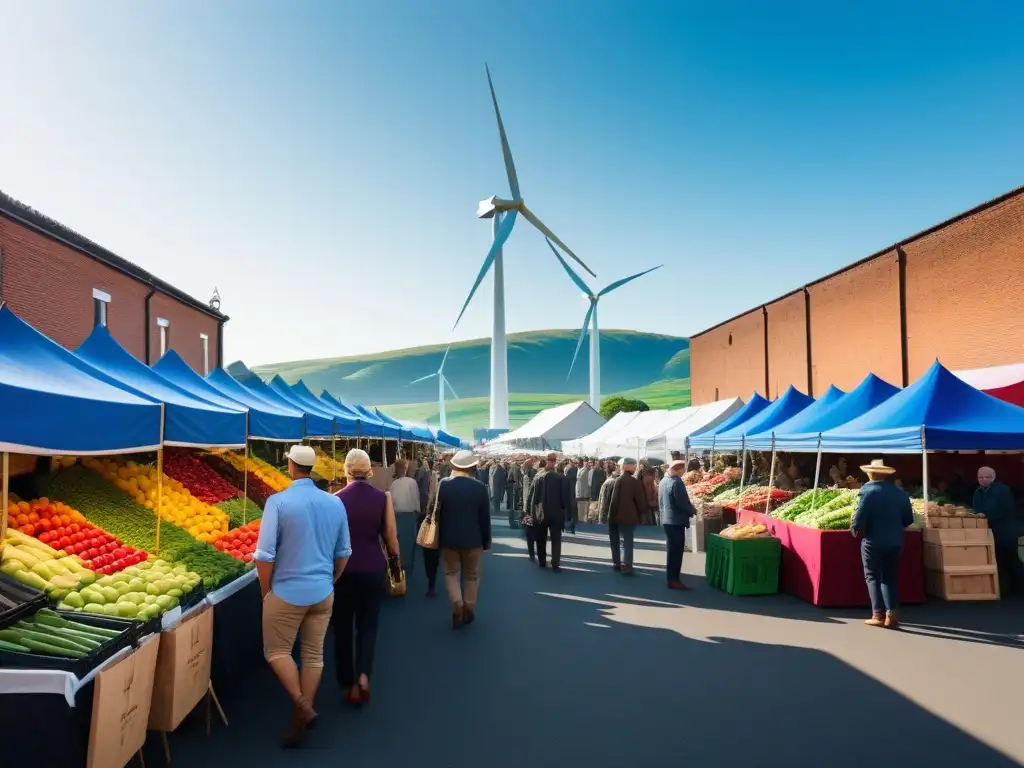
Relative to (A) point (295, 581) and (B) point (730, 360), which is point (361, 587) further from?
(B) point (730, 360)

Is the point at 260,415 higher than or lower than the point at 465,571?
higher

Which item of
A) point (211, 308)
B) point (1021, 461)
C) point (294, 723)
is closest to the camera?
point (294, 723)

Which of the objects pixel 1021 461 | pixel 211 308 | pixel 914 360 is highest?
pixel 211 308

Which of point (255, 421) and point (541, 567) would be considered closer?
point (255, 421)

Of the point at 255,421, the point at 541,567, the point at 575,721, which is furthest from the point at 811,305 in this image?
the point at 575,721

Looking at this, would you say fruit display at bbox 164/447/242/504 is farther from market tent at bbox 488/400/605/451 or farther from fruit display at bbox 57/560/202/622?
market tent at bbox 488/400/605/451

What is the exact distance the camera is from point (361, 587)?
20.1 feet

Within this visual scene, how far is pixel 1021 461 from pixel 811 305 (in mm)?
15456

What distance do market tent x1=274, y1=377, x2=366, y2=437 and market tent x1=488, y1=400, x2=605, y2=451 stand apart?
18.1 metres

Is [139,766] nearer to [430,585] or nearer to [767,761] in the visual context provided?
[767,761]

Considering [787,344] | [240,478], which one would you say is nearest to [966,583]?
[240,478]

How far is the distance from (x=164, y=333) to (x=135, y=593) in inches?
895

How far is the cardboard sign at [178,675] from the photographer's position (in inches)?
189

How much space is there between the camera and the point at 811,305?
31.4 m
